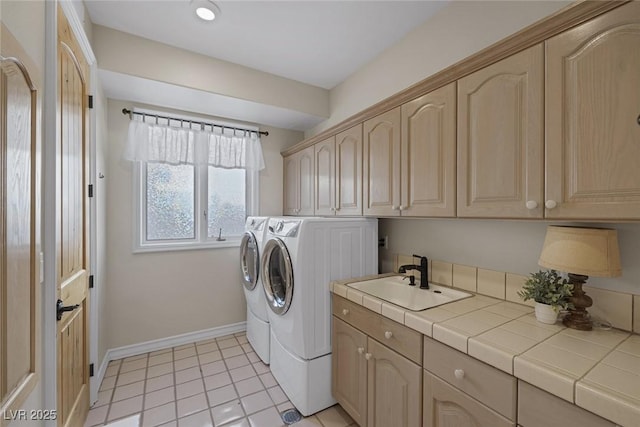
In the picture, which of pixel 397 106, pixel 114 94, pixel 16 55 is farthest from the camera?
pixel 114 94

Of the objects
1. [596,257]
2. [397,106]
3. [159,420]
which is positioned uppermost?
[397,106]

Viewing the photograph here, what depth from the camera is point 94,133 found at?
74.4 inches

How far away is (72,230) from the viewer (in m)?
1.41

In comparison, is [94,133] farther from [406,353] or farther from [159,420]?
[406,353]

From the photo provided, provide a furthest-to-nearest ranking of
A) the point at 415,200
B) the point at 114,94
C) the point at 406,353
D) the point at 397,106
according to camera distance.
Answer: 1. the point at 114,94
2. the point at 397,106
3. the point at 415,200
4. the point at 406,353

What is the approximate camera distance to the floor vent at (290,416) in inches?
68.7

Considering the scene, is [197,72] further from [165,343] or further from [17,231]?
[165,343]

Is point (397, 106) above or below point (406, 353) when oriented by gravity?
above

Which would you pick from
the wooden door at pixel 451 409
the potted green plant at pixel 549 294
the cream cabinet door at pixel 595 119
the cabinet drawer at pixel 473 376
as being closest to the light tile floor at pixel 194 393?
the wooden door at pixel 451 409

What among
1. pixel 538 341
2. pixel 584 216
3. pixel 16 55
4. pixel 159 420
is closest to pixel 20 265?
pixel 16 55

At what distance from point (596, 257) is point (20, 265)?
2.05m

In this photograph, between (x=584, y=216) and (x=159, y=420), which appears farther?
(x=159, y=420)

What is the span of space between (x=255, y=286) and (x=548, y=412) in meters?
2.08

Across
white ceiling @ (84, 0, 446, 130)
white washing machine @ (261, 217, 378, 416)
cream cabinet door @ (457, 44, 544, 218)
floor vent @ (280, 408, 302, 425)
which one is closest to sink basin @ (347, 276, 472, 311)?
white washing machine @ (261, 217, 378, 416)
